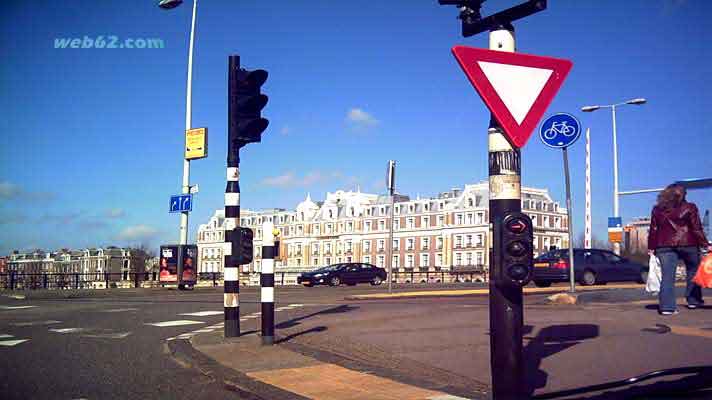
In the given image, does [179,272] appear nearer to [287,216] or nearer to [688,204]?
[688,204]

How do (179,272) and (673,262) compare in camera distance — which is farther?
(179,272)

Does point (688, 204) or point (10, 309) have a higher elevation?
point (688, 204)

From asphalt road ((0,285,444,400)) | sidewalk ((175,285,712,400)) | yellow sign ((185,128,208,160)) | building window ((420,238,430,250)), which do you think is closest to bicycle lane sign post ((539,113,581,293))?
sidewalk ((175,285,712,400))

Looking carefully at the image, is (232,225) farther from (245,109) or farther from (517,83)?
(517,83)

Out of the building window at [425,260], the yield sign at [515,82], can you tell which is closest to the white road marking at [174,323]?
the yield sign at [515,82]

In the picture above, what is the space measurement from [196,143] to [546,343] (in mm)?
22194

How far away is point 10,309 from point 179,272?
12646 millimetres

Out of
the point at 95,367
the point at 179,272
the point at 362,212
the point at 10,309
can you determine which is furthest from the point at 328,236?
the point at 95,367

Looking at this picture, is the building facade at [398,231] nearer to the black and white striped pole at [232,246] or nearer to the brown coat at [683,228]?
the brown coat at [683,228]

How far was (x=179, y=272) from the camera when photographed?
27.6 m

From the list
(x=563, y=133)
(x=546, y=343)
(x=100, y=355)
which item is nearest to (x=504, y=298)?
(x=546, y=343)

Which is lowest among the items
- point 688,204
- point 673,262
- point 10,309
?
point 10,309

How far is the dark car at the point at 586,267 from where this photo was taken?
883 inches

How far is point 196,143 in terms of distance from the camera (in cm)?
2728
